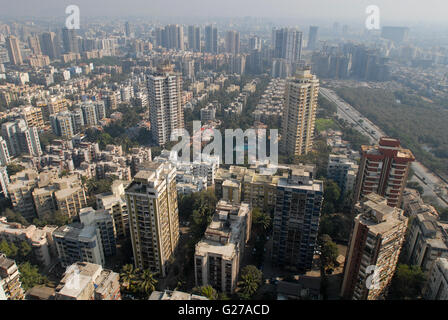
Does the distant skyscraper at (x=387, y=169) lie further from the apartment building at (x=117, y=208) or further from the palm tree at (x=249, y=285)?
the apartment building at (x=117, y=208)

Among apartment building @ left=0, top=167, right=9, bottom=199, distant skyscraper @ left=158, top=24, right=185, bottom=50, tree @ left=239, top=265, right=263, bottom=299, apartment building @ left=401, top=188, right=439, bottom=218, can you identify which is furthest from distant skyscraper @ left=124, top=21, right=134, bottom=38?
tree @ left=239, top=265, right=263, bottom=299

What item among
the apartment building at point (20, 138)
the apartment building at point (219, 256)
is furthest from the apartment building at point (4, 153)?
the apartment building at point (219, 256)

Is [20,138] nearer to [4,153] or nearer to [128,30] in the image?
[4,153]

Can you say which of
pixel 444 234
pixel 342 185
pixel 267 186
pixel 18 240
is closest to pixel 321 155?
pixel 342 185

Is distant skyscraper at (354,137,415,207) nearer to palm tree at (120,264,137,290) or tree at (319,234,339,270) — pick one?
tree at (319,234,339,270)

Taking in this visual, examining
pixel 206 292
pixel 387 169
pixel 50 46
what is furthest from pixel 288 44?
pixel 206 292
